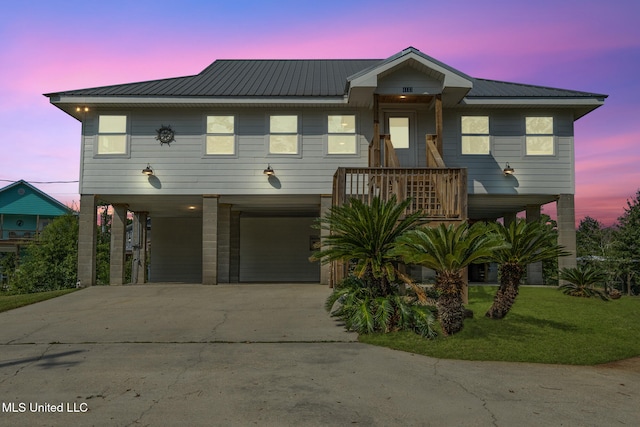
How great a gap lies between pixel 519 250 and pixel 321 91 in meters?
9.08

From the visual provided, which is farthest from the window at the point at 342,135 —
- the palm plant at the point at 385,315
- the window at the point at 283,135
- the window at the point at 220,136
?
the palm plant at the point at 385,315

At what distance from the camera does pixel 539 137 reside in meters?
15.8

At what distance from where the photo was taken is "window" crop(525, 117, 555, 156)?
1570 centimetres

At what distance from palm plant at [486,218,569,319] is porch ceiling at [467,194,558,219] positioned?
6.91 metres

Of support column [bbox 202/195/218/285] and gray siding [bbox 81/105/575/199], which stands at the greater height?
gray siding [bbox 81/105/575/199]

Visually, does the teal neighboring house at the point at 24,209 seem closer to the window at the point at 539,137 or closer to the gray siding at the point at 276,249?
the gray siding at the point at 276,249

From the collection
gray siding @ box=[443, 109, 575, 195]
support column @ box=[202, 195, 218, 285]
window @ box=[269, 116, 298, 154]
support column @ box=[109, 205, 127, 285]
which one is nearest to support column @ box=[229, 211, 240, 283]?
support column @ box=[202, 195, 218, 285]

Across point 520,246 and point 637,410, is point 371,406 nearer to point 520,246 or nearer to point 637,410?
point 637,410

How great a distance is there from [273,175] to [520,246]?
347 inches

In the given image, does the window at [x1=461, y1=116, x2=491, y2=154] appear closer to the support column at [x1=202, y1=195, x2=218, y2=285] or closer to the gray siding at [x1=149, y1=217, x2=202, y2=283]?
the support column at [x1=202, y1=195, x2=218, y2=285]

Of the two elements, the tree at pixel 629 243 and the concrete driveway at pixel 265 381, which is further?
the tree at pixel 629 243

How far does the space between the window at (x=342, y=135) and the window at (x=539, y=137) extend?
19.4 ft

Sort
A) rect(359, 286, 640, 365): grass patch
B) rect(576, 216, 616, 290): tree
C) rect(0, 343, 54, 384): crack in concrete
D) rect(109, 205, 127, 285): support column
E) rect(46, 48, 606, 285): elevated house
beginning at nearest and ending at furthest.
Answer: rect(0, 343, 54, 384): crack in concrete < rect(359, 286, 640, 365): grass patch < rect(46, 48, 606, 285): elevated house < rect(109, 205, 127, 285): support column < rect(576, 216, 616, 290): tree
